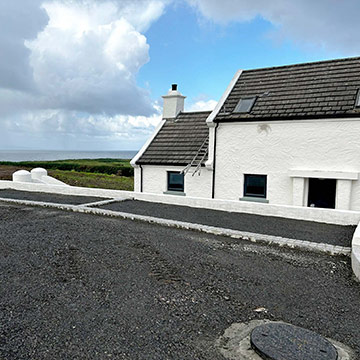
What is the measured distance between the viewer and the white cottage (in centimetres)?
1257

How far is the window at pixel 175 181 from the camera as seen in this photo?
1636 centimetres

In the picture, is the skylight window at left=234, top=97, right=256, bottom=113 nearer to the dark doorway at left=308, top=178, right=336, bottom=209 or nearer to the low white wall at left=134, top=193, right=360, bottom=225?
the dark doorway at left=308, top=178, right=336, bottom=209

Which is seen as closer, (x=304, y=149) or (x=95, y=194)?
(x=304, y=149)

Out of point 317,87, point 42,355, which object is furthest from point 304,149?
point 42,355

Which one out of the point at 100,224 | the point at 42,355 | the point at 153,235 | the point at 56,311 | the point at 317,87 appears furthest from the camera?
the point at 317,87

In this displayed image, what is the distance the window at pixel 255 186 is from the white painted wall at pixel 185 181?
180 cm

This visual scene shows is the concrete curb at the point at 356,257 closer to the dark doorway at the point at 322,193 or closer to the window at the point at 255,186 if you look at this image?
the dark doorway at the point at 322,193

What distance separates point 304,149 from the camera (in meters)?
13.2

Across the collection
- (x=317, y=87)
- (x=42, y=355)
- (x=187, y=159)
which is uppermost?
(x=317, y=87)

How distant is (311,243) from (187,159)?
29.6ft

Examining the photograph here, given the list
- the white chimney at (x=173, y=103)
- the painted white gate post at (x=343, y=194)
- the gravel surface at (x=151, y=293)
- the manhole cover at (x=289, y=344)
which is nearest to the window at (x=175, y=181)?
the white chimney at (x=173, y=103)

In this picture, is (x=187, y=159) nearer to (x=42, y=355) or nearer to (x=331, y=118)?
(x=331, y=118)

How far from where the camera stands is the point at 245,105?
14.9m

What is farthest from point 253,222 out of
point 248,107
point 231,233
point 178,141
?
point 178,141
